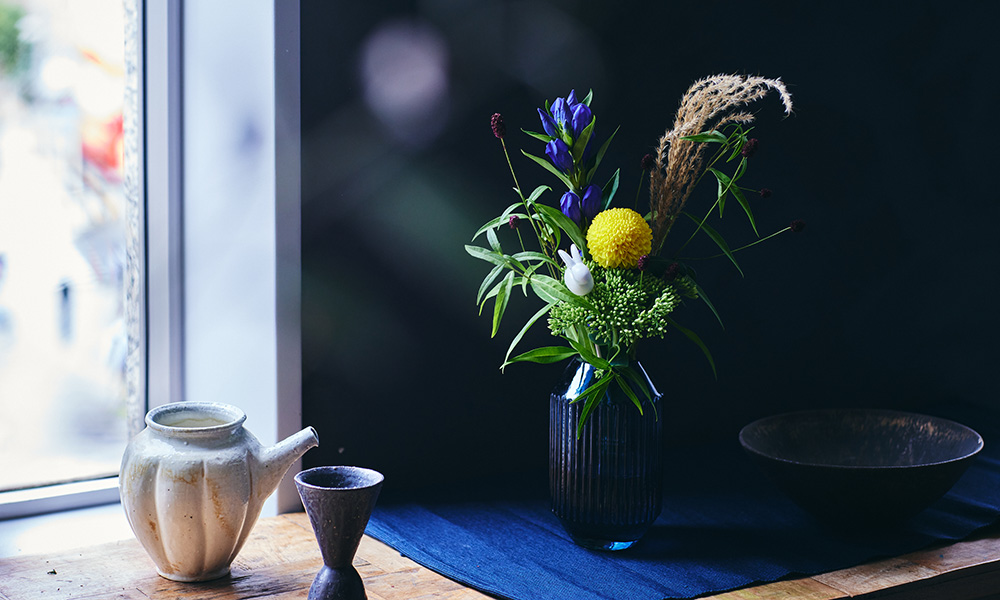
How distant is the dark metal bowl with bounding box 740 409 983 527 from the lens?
47.5 inches

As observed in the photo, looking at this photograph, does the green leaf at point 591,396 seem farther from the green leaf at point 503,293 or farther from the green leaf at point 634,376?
the green leaf at point 503,293

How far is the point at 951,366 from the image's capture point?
6.81 feet

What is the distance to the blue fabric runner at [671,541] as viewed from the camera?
111cm

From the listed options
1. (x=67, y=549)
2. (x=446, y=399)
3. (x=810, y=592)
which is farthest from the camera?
(x=446, y=399)

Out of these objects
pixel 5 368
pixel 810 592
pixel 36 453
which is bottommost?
pixel 810 592

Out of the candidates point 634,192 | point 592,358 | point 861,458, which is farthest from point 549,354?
point 861,458

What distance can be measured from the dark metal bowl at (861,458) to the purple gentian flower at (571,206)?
411mm

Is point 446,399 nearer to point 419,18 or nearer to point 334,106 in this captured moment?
point 334,106

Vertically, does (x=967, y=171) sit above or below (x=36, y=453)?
above

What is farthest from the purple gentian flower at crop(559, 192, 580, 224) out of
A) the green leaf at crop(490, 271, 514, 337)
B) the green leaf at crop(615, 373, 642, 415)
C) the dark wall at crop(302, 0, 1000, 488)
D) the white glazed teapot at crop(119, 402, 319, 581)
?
the white glazed teapot at crop(119, 402, 319, 581)

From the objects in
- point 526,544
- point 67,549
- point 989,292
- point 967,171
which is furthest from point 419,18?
point 989,292

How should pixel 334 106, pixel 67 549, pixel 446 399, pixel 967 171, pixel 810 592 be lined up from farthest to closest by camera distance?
pixel 967 171, pixel 446 399, pixel 334 106, pixel 67 549, pixel 810 592

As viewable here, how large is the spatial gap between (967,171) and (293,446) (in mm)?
1669

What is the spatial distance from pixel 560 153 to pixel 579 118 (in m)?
0.05
